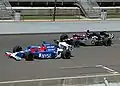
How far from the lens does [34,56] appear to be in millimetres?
20828

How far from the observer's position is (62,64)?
20.3m

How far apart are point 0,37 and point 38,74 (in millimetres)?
10641

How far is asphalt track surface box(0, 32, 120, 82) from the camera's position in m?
18.0

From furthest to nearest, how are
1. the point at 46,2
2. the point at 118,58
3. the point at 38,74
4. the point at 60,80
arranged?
the point at 46,2, the point at 118,58, the point at 38,74, the point at 60,80

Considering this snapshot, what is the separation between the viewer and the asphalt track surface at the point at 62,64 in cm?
1797

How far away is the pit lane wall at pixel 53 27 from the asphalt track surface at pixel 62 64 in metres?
4.95

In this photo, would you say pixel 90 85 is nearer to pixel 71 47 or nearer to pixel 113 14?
pixel 71 47

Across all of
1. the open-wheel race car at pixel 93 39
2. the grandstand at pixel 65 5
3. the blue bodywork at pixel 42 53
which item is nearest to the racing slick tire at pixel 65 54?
the blue bodywork at pixel 42 53

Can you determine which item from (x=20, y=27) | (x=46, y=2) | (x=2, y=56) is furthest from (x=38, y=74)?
(x=46, y=2)

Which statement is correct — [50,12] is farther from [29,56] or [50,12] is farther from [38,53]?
[29,56]

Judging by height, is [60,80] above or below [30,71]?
above

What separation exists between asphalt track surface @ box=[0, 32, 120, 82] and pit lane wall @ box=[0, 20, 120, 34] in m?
4.95

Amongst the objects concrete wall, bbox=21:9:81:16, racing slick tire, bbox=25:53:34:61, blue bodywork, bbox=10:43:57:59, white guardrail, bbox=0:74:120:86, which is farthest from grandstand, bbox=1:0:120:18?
white guardrail, bbox=0:74:120:86

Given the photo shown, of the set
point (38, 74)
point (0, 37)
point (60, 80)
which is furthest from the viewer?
point (0, 37)
